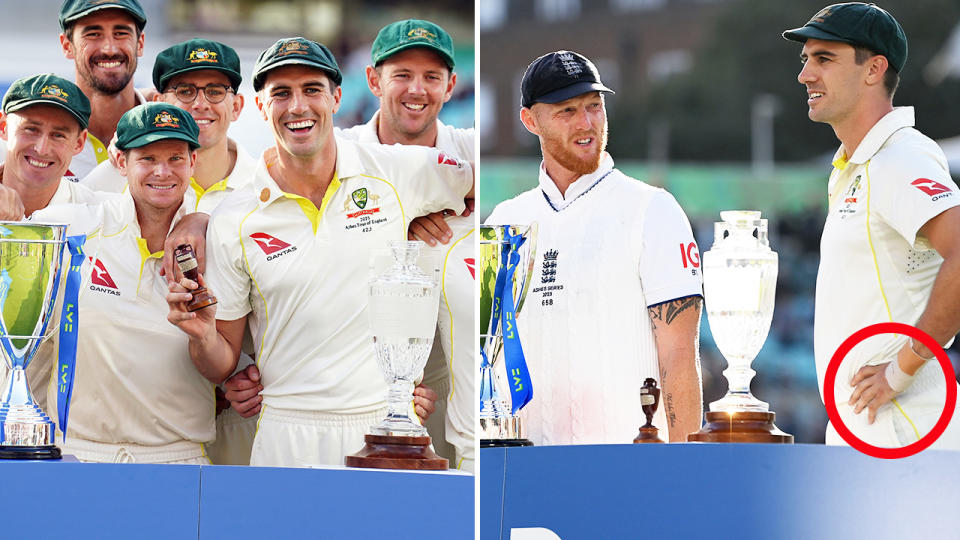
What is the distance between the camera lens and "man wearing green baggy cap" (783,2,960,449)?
9.16ft

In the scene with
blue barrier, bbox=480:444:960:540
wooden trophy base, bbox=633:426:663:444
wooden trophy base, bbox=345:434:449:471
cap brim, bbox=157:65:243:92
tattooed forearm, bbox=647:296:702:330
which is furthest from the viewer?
cap brim, bbox=157:65:243:92

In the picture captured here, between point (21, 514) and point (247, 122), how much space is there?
1.41 metres

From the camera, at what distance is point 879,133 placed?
2998 mm

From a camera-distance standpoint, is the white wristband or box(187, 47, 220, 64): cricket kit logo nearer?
the white wristband

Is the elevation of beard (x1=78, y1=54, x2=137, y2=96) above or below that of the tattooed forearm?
above

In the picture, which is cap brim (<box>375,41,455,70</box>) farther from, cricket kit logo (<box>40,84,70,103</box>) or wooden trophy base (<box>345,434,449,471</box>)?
wooden trophy base (<box>345,434,449,471</box>)

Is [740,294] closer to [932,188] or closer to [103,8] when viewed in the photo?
[932,188]

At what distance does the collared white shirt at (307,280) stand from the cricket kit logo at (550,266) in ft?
1.22

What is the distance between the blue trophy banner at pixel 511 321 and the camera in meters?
2.59

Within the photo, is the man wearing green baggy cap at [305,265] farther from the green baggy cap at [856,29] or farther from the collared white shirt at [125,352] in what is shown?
the green baggy cap at [856,29]

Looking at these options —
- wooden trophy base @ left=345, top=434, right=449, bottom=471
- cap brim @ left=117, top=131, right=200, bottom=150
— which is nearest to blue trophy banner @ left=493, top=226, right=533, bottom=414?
wooden trophy base @ left=345, top=434, right=449, bottom=471

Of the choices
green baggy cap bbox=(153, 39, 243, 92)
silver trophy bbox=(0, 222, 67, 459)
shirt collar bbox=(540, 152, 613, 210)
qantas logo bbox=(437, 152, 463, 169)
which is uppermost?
green baggy cap bbox=(153, 39, 243, 92)

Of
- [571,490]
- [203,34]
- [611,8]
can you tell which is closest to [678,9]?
[611,8]

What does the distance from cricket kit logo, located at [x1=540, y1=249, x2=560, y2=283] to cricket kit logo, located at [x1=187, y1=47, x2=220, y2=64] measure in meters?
0.96
